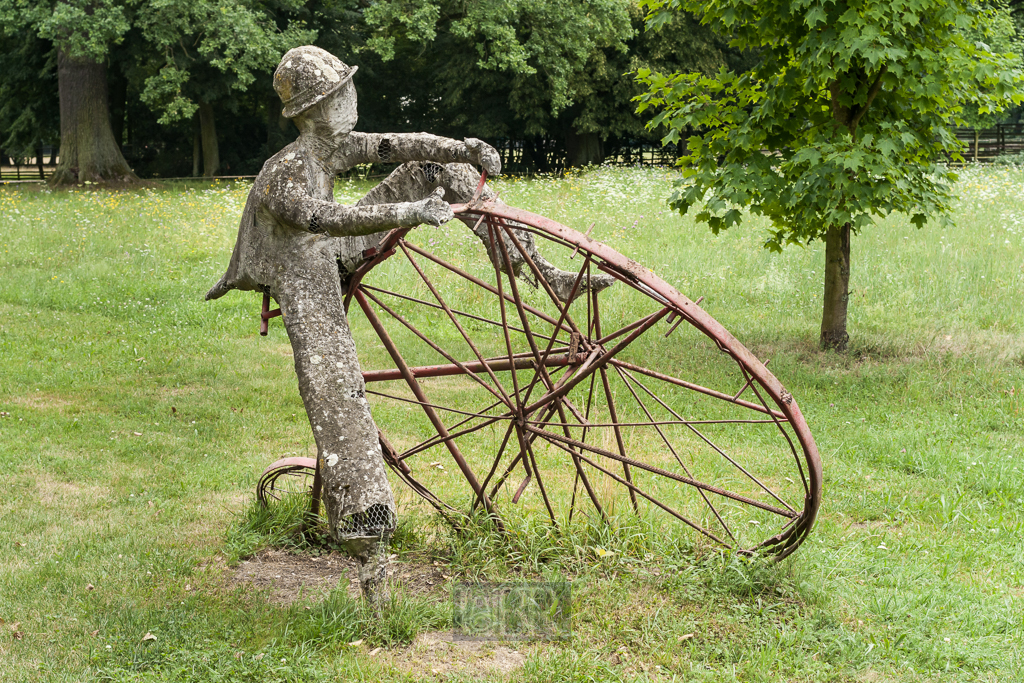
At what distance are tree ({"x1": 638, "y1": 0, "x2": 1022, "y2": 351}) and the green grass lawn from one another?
5.22 ft

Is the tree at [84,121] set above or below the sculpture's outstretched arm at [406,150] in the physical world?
above

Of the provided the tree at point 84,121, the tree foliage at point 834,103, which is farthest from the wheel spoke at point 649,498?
the tree at point 84,121

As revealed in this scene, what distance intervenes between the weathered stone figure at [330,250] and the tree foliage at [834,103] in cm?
385

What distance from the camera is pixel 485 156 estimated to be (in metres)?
4.36

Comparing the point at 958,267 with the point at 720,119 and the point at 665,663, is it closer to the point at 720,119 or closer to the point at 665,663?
the point at 720,119

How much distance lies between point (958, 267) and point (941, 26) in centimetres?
420

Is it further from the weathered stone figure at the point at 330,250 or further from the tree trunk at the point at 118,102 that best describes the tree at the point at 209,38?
the weathered stone figure at the point at 330,250

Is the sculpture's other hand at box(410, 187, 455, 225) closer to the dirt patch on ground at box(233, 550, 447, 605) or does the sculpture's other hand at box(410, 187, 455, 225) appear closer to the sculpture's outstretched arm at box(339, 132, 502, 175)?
the sculpture's outstretched arm at box(339, 132, 502, 175)

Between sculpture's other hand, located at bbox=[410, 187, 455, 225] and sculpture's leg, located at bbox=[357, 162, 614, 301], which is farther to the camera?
sculpture's leg, located at bbox=[357, 162, 614, 301]

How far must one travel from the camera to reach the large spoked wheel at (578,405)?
4340 mm

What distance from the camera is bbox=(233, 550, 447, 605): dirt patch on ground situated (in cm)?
477

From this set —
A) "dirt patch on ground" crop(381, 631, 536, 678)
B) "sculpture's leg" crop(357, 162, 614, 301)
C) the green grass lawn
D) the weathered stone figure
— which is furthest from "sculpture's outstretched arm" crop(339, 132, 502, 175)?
"dirt patch on ground" crop(381, 631, 536, 678)

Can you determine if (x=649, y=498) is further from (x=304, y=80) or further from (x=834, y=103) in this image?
(x=834, y=103)

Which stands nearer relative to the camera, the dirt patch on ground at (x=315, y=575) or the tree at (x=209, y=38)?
the dirt patch on ground at (x=315, y=575)
